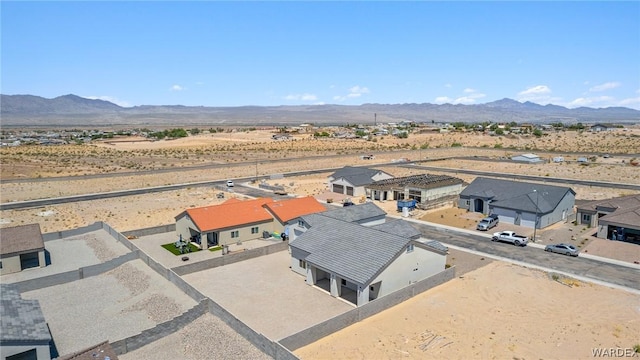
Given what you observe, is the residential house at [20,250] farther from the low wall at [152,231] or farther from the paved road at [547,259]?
the paved road at [547,259]

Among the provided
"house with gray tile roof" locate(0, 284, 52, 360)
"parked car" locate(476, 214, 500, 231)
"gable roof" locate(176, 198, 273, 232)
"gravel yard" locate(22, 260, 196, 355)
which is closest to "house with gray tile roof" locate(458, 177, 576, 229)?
"parked car" locate(476, 214, 500, 231)

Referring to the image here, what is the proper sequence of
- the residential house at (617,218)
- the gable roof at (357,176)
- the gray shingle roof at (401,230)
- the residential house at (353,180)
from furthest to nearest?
1. the gable roof at (357,176)
2. the residential house at (353,180)
3. the residential house at (617,218)
4. the gray shingle roof at (401,230)

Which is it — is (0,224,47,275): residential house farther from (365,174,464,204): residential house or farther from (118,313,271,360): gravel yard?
(365,174,464,204): residential house

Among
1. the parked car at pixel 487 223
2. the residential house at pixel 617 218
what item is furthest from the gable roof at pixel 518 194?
the residential house at pixel 617 218

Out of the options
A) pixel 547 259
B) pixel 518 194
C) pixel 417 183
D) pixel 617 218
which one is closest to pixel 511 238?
pixel 547 259

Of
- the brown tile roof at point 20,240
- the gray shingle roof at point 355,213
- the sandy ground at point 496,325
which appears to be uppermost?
the gray shingle roof at point 355,213
